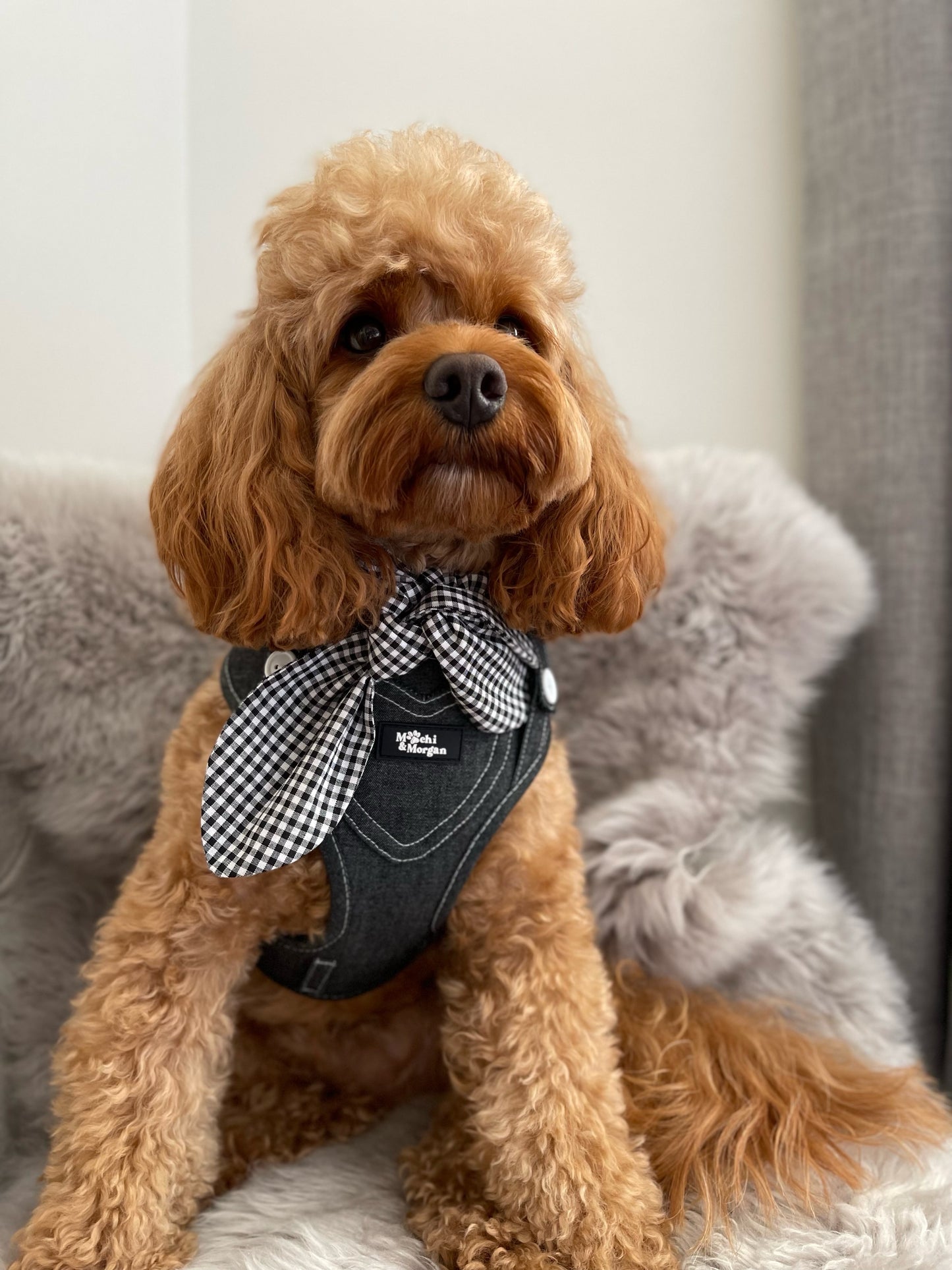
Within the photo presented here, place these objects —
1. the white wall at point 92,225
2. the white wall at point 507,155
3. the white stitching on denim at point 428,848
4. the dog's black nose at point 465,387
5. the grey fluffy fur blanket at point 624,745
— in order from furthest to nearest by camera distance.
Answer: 1. the white wall at point 507,155
2. the white wall at point 92,225
3. the grey fluffy fur blanket at point 624,745
4. the white stitching on denim at point 428,848
5. the dog's black nose at point 465,387

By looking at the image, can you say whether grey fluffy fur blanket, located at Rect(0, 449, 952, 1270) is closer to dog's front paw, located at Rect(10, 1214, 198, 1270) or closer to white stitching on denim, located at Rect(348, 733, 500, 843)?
dog's front paw, located at Rect(10, 1214, 198, 1270)

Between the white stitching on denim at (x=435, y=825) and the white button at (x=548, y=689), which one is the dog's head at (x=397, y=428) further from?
the white stitching on denim at (x=435, y=825)

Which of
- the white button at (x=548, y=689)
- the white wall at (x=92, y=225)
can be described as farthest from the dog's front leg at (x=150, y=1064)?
the white wall at (x=92, y=225)

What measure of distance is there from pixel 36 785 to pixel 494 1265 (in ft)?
2.55

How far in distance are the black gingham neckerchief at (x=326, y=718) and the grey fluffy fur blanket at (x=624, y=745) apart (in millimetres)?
406

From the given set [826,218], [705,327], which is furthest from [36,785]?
[826,218]

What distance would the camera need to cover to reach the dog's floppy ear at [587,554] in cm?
92

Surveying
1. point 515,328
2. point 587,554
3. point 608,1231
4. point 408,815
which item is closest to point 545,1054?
point 608,1231

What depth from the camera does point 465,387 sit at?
771 millimetres

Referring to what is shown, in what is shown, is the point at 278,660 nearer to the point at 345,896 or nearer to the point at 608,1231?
the point at 345,896

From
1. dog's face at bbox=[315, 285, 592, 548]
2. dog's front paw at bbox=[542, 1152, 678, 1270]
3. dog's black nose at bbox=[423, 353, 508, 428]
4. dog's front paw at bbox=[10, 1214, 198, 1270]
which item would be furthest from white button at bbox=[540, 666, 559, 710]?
dog's front paw at bbox=[10, 1214, 198, 1270]

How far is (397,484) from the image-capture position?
0.80 meters

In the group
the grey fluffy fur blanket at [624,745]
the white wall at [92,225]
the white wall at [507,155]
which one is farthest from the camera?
the white wall at [507,155]

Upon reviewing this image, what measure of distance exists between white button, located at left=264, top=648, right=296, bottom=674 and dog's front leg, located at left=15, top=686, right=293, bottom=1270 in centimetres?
11
